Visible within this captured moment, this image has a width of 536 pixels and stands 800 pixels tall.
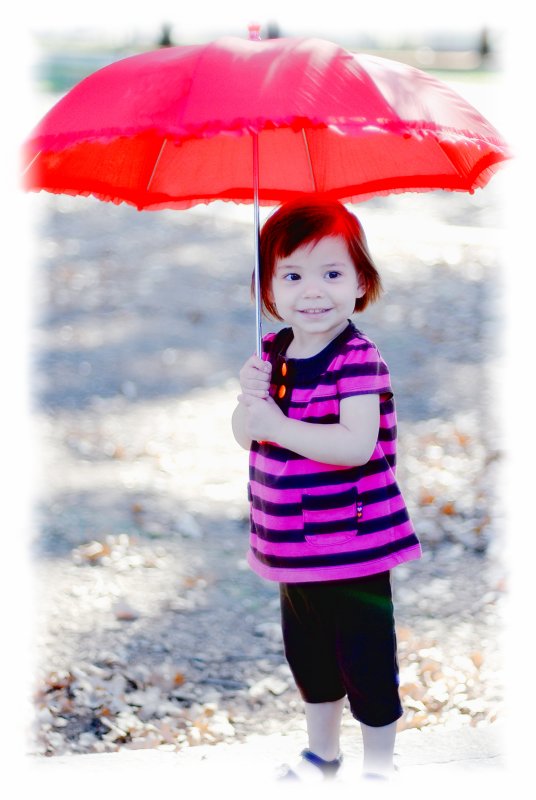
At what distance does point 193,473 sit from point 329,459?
3714mm

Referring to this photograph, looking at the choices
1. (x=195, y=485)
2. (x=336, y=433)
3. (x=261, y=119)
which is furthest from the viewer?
(x=195, y=485)

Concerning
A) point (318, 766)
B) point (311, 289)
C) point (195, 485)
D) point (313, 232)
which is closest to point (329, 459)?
point (311, 289)

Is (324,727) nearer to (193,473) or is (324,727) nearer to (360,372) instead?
(360,372)

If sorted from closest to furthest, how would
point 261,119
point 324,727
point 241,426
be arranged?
point 261,119, point 241,426, point 324,727

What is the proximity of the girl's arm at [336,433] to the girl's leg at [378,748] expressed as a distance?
0.81 meters

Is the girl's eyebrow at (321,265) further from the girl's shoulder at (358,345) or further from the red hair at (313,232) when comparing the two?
the girl's shoulder at (358,345)

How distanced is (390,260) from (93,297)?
3011 millimetres

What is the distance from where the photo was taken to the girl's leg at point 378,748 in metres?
2.85

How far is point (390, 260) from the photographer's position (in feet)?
33.6

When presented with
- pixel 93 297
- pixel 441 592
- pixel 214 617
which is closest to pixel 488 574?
pixel 441 592

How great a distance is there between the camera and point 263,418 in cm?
262

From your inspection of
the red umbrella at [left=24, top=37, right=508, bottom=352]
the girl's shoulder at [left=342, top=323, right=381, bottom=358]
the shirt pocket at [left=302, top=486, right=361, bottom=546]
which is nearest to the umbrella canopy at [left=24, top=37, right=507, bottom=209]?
the red umbrella at [left=24, top=37, right=508, bottom=352]

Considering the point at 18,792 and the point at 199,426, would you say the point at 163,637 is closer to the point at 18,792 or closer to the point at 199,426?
the point at 18,792

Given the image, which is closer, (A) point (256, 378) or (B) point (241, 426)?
(A) point (256, 378)
